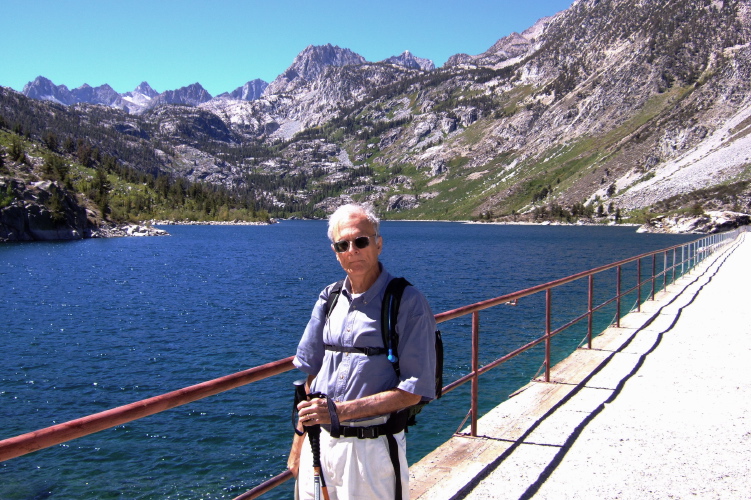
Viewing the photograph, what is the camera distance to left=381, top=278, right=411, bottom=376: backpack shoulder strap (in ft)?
10.3

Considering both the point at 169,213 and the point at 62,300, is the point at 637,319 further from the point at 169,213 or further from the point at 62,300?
the point at 169,213

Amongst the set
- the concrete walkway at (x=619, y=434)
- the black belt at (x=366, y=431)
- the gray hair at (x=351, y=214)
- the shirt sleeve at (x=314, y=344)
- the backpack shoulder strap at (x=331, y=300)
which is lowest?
the concrete walkway at (x=619, y=434)

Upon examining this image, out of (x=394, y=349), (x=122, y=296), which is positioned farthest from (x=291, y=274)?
(x=394, y=349)

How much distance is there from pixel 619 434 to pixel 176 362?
1896 cm

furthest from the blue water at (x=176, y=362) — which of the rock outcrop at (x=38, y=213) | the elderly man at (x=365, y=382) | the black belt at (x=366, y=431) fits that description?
the rock outcrop at (x=38, y=213)

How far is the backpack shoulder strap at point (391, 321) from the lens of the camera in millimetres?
3127

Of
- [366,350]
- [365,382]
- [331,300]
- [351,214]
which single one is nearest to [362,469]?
[365,382]

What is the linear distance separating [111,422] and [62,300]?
39.3 metres

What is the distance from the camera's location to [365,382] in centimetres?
321

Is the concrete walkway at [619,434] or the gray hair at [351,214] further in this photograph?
the concrete walkway at [619,434]

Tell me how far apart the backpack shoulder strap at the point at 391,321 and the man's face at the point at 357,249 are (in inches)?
9.6

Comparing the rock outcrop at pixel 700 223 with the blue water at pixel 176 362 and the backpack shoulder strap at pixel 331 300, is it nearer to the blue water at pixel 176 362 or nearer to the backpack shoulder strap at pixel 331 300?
Result: the blue water at pixel 176 362

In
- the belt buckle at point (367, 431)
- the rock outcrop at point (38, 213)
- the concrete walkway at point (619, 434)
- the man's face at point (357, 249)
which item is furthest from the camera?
the rock outcrop at point (38, 213)

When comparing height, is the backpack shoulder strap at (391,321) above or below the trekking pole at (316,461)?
above
